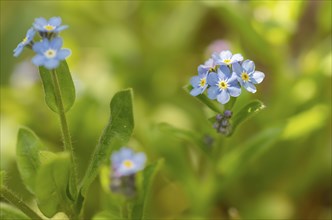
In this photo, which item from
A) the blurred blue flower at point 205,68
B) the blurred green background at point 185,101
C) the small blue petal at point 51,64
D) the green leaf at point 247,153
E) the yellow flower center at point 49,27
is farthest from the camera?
the blurred green background at point 185,101

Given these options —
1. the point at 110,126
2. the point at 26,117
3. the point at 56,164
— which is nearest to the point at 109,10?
the point at 26,117

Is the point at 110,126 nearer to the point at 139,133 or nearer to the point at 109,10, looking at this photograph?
the point at 139,133

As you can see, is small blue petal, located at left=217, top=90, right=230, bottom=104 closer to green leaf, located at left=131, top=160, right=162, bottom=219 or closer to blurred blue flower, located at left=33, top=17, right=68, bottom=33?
green leaf, located at left=131, top=160, right=162, bottom=219

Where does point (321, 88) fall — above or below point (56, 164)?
above

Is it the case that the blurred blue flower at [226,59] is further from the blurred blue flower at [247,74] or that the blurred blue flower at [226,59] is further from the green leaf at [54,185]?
the green leaf at [54,185]

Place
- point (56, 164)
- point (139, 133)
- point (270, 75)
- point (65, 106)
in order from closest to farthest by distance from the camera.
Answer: point (56, 164) → point (65, 106) → point (139, 133) → point (270, 75)

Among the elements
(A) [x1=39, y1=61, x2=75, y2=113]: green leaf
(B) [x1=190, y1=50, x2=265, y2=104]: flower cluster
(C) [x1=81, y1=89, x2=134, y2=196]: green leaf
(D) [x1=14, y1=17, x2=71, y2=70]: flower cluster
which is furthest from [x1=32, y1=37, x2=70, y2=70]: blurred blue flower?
(B) [x1=190, y1=50, x2=265, y2=104]: flower cluster

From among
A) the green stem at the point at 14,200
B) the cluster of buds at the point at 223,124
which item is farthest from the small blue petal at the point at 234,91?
the green stem at the point at 14,200

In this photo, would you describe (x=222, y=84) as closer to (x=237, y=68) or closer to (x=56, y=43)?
(x=237, y=68)
